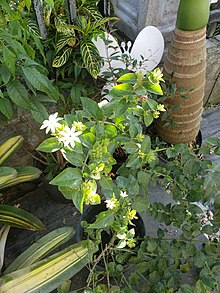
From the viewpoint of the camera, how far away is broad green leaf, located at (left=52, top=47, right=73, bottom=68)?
1429mm

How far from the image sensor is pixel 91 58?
55.0 inches

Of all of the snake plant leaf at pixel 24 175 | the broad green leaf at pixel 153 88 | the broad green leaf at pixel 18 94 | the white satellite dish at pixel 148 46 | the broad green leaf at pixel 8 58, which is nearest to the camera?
the broad green leaf at pixel 153 88

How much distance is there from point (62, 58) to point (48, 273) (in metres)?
0.86

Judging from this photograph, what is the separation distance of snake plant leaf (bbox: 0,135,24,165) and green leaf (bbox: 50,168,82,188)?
738mm

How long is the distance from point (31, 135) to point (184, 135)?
780 millimetres

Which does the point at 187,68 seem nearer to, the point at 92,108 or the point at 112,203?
the point at 92,108

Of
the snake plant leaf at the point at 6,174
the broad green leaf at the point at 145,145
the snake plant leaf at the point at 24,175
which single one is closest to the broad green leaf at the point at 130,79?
the broad green leaf at the point at 145,145

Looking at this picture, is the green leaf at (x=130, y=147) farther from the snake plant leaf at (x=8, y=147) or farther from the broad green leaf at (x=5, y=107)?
the snake plant leaf at (x=8, y=147)

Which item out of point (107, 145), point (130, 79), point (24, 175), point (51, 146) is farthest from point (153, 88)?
point (24, 175)

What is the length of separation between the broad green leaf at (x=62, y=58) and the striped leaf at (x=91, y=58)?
0.07 meters

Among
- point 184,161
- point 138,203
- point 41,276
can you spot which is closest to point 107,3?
point 184,161

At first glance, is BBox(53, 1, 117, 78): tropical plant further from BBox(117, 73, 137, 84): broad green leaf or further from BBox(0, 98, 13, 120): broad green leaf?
BBox(117, 73, 137, 84): broad green leaf

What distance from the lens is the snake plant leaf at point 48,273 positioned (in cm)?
106

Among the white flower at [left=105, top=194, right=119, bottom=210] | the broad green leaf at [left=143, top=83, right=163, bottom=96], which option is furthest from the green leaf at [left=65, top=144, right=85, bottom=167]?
the broad green leaf at [left=143, top=83, right=163, bottom=96]
